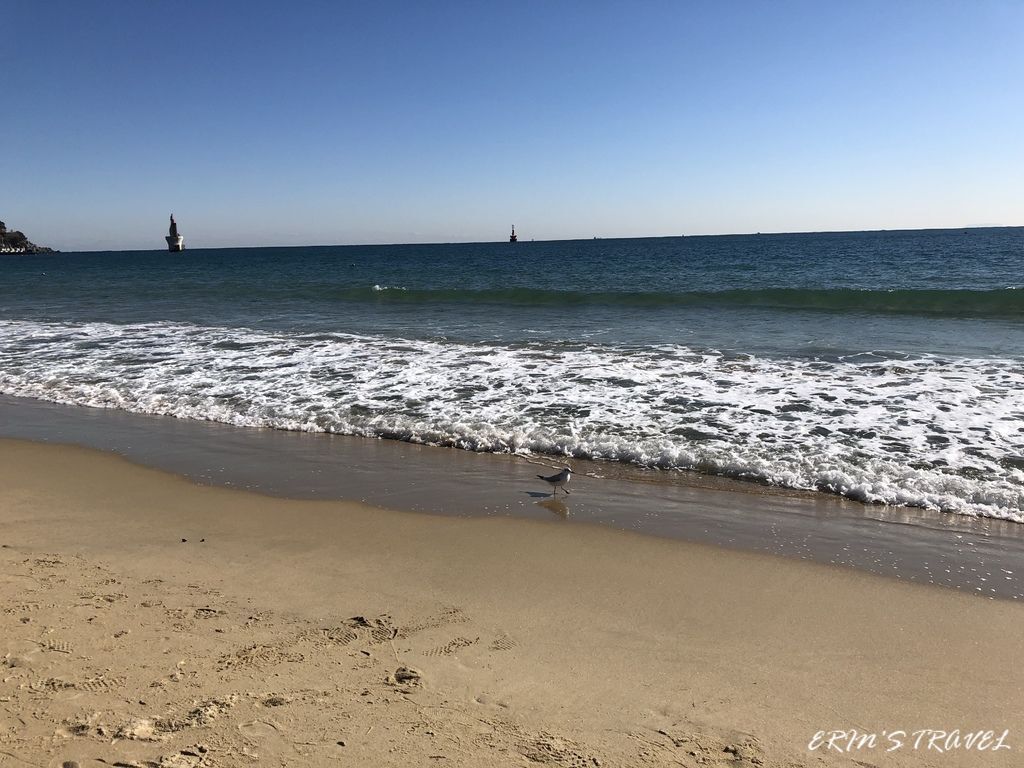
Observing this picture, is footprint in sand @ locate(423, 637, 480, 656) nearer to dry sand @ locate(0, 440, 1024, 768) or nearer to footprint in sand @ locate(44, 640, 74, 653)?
dry sand @ locate(0, 440, 1024, 768)

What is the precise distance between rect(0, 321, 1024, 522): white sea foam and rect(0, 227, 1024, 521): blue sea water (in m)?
0.03

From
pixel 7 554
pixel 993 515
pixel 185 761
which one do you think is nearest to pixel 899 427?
pixel 993 515

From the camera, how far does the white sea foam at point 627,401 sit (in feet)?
21.5

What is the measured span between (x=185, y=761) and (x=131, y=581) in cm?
203

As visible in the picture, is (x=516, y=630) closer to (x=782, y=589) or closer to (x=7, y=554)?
(x=782, y=589)

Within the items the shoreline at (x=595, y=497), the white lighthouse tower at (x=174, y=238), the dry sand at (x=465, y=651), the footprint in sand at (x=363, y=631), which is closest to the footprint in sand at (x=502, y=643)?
the dry sand at (x=465, y=651)

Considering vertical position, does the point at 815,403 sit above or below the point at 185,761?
above

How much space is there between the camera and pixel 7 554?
4.61 metres

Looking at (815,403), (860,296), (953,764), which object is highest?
(860,296)

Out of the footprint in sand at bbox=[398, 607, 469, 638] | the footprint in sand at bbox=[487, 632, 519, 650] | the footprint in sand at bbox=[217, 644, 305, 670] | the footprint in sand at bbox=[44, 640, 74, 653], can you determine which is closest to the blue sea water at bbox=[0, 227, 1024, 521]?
the footprint in sand at bbox=[398, 607, 469, 638]

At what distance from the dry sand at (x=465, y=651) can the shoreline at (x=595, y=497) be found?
0.33m

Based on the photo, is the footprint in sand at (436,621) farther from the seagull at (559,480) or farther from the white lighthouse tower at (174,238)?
the white lighthouse tower at (174,238)

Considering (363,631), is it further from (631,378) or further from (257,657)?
(631,378)

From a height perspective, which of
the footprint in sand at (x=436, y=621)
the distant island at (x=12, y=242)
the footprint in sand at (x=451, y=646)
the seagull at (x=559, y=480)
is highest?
the distant island at (x=12, y=242)
